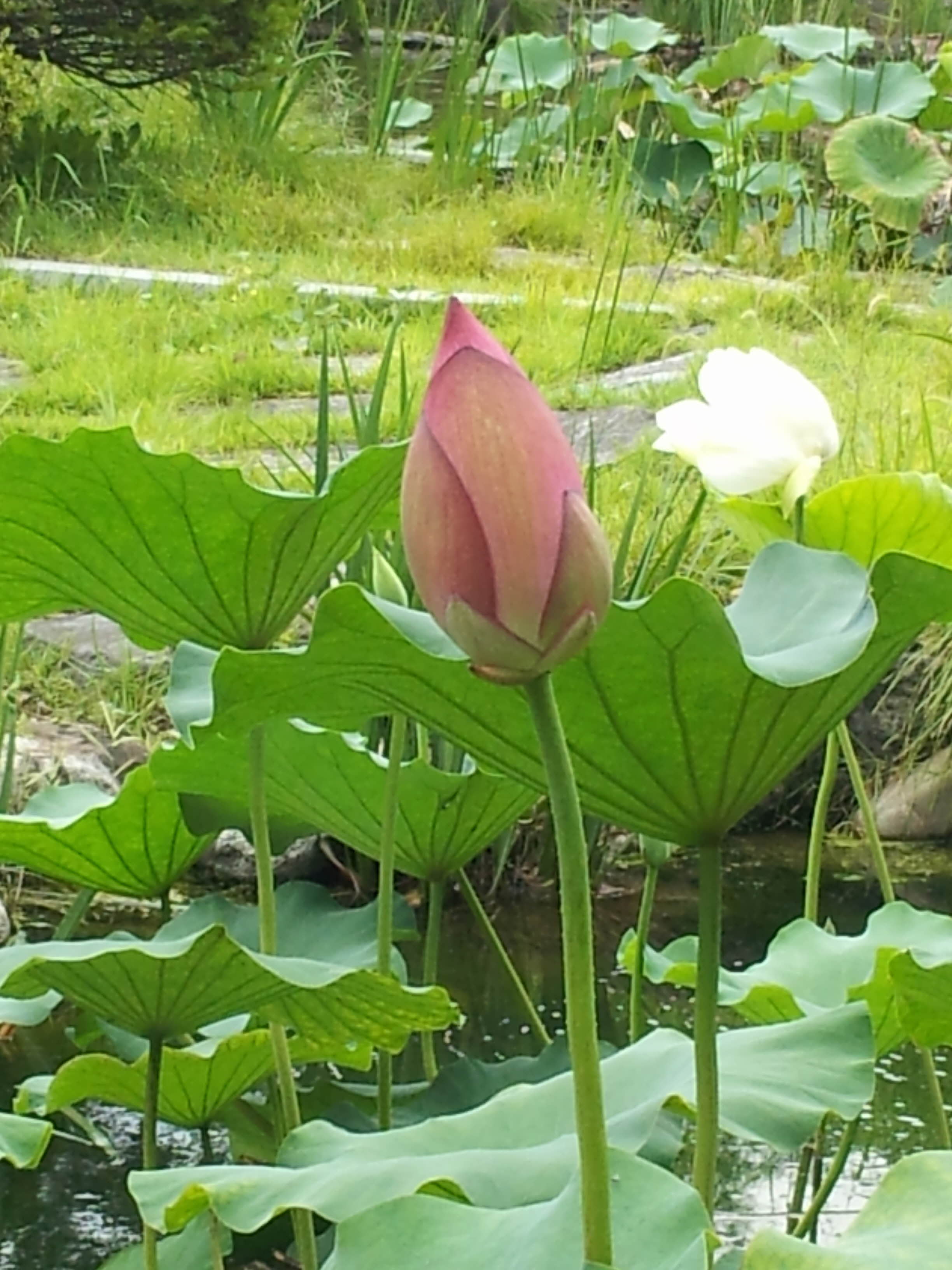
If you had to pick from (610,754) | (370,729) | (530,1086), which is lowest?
(370,729)

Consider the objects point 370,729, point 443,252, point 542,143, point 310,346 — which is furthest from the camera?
point 542,143

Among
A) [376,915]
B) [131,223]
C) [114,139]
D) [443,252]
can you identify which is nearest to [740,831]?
[376,915]

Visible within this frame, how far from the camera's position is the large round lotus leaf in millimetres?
5195

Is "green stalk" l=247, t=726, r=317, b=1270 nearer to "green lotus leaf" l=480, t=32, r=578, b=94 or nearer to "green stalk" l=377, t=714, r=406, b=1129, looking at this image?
"green stalk" l=377, t=714, r=406, b=1129

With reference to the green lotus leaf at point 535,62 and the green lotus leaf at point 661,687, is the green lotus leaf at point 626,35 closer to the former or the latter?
the green lotus leaf at point 535,62

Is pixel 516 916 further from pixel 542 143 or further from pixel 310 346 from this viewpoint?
pixel 542 143

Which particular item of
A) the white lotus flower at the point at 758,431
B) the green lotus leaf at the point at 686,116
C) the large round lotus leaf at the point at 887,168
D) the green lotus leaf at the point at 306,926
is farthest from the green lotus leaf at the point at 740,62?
the white lotus flower at the point at 758,431

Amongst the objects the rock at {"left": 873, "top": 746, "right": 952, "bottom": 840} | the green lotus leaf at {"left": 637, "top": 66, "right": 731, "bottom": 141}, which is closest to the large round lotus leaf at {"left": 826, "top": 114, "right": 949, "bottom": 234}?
the green lotus leaf at {"left": 637, "top": 66, "right": 731, "bottom": 141}

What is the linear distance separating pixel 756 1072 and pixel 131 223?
4547mm

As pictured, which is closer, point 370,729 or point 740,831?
point 370,729

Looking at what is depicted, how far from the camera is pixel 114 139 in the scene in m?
5.52

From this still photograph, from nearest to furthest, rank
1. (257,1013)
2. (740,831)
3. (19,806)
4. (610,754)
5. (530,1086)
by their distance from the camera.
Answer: (610,754) → (530,1086) → (257,1013) → (19,806) → (740,831)

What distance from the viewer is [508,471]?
18.3 inches

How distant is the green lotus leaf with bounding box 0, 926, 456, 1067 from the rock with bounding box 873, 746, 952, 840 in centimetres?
175
